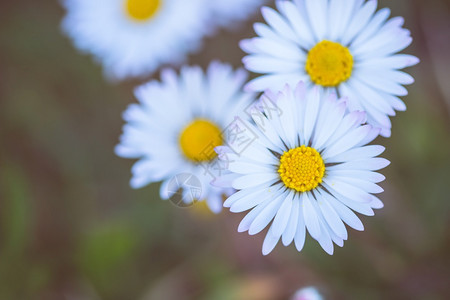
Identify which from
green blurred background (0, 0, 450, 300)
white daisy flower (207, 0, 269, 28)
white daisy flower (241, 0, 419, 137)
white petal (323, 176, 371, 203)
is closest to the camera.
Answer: white petal (323, 176, 371, 203)

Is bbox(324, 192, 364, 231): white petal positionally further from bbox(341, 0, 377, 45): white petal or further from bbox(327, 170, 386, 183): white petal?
bbox(341, 0, 377, 45): white petal

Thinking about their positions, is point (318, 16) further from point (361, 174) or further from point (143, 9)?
point (143, 9)

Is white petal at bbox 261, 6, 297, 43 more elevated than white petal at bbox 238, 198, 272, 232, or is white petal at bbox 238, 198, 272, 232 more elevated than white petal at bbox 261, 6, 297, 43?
white petal at bbox 261, 6, 297, 43

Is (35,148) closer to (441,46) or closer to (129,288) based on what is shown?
(129,288)

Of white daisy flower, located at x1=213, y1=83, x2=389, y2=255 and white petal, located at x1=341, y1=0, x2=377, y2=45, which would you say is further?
white petal, located at x1=341, y1=0, x2=377, y2=45

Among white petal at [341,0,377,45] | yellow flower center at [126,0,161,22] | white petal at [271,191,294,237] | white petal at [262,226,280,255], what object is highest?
yellow flower center at [126,0,161,22]

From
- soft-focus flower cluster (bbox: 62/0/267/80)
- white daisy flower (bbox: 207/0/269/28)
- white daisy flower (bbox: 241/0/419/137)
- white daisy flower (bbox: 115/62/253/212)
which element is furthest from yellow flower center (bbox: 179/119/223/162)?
white daisy flower (bbox: 207/0/269/28)

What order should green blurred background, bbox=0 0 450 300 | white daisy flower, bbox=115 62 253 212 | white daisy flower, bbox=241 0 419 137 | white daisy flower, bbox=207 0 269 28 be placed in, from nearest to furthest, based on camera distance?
white daisy flower, bbox=241 0 419 137
white daisy flower, bbox=115 62 253 212
green blurred background, bbox=0 0 450 300
white daisy flower, bbox=207 0 269 28
